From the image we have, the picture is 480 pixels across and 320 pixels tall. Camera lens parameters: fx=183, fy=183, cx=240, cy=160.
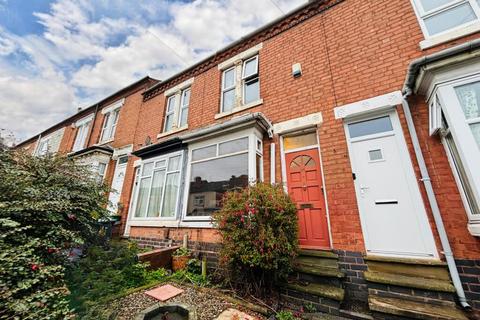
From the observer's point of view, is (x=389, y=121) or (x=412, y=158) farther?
(x=389, y=121)

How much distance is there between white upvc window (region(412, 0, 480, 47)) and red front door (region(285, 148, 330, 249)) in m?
3.51

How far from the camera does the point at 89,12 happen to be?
7.20 meters

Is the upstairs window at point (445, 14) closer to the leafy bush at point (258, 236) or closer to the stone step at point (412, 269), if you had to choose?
the stone step at point (412, 269)

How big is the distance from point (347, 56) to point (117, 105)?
40.1ft

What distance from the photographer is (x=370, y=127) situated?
14.1ft

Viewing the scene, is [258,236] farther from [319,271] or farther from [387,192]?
[387,192]

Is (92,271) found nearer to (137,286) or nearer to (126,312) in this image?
(137,286)

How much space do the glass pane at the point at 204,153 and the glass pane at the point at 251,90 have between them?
2.21m

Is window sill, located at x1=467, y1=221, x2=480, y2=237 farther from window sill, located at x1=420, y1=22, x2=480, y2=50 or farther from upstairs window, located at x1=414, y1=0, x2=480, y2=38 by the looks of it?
upstairs window, located at x1=414, y1=0, x2=480, y2=38

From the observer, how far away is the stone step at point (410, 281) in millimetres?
2797

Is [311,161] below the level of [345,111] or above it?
below

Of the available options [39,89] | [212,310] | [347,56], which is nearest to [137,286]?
[212,310]

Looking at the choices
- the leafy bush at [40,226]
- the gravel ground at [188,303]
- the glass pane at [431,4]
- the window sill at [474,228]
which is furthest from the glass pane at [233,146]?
the glass pane at [431,4]

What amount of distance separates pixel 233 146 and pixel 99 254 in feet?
13.2
